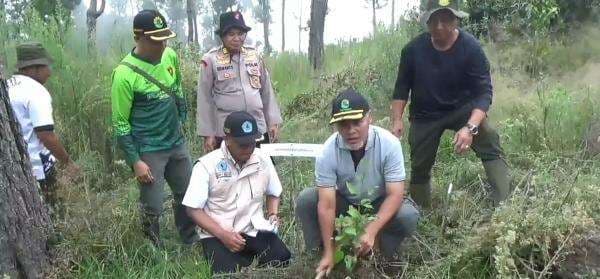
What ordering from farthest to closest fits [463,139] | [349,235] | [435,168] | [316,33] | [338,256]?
[316,33]
[435,168]
[463,139]
[338,256]
[349,235]

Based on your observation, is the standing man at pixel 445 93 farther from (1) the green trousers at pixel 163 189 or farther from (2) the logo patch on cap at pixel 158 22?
(2) the logo patch on cap at pixel 158 22

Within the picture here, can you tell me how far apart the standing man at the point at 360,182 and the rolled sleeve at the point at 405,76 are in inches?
32.6

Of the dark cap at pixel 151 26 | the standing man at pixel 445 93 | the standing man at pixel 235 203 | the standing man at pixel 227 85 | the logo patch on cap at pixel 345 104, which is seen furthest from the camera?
the standing man at pixel 227 85

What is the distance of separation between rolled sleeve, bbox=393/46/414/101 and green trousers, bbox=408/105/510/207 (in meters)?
0.20

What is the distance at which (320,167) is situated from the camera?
365cm

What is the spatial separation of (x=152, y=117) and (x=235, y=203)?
31.8 inches

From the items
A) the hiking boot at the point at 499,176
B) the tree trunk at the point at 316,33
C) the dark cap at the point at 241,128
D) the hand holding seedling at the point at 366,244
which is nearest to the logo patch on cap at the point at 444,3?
the hiking boot at the point at 499,176

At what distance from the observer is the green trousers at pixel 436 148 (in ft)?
13.9

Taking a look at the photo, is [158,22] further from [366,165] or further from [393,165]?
[393,165]

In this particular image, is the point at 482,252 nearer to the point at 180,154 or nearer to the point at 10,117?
the point at 180,154

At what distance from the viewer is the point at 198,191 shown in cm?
376

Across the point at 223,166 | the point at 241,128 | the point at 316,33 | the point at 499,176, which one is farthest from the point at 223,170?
the point at 316,33

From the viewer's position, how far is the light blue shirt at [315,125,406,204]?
11.9 feet

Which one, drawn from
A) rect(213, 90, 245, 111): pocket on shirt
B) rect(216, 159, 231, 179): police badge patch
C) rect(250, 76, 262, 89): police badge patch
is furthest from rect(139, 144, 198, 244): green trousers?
rect(250, 76, 262, 89): police badge patch
